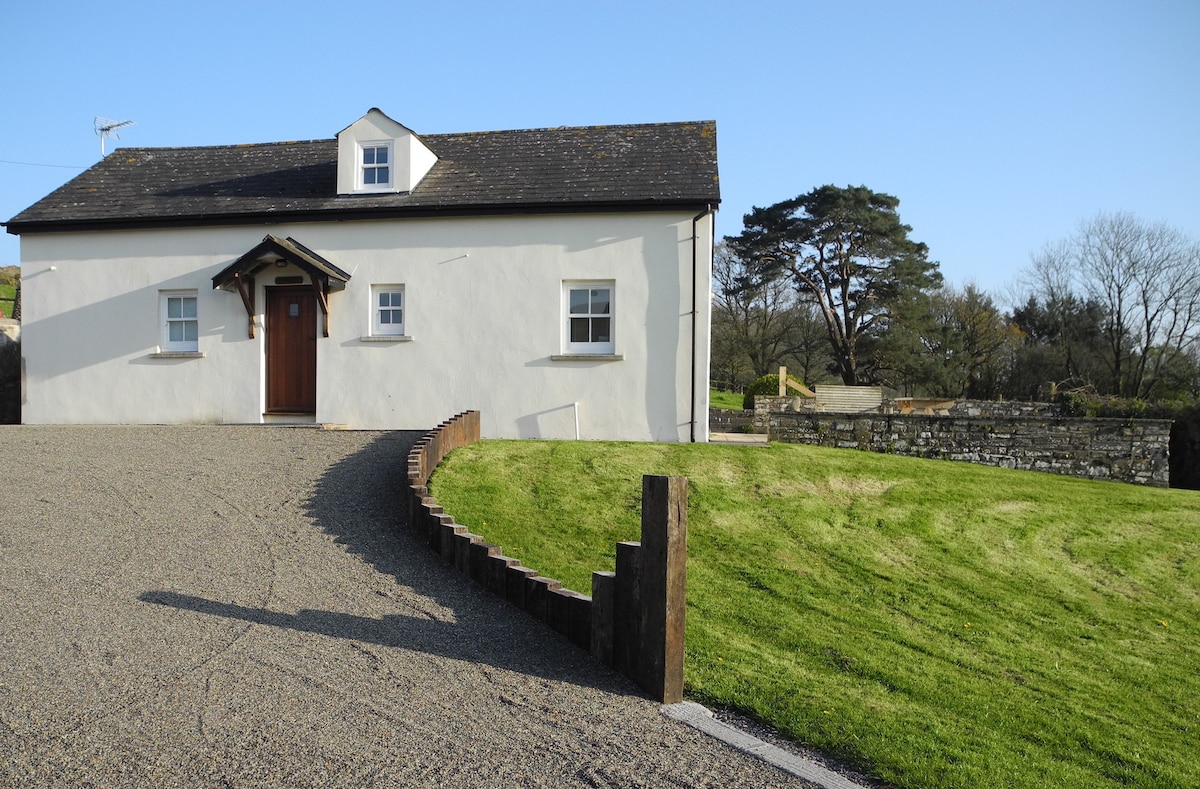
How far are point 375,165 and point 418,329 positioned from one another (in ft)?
11.9

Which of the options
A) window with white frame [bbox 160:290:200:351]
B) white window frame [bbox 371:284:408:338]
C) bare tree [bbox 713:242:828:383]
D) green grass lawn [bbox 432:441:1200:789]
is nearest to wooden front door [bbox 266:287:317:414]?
white window frame [bbox 371:284:408:338]

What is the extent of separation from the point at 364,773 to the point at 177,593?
3.69 m

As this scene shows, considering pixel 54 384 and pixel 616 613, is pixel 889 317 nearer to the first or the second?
pixel 54 384

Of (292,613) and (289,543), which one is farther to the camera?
(289,543)

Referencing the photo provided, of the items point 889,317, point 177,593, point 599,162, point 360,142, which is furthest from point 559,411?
point 889,317

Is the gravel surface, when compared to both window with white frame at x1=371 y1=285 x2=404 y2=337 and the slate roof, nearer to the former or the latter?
window with white frame at x1=371 y1=285 x2=404 y2=337

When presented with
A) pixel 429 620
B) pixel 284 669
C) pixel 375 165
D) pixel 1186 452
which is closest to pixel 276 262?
pixel 375 165

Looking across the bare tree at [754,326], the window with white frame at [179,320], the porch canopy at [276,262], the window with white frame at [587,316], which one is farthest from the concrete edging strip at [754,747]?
the bare tree at [754,326]

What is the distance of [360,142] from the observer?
58.3ft

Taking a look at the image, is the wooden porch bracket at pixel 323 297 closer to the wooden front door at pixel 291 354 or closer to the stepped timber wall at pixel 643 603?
the wooden front door at pixel 291 354

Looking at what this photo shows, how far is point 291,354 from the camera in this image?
682 inches

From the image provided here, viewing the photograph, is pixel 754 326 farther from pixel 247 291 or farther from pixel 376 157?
pixel 247 291

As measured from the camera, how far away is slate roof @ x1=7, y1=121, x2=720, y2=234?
54.9ft

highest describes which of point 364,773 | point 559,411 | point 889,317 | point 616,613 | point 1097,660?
point 889,317
